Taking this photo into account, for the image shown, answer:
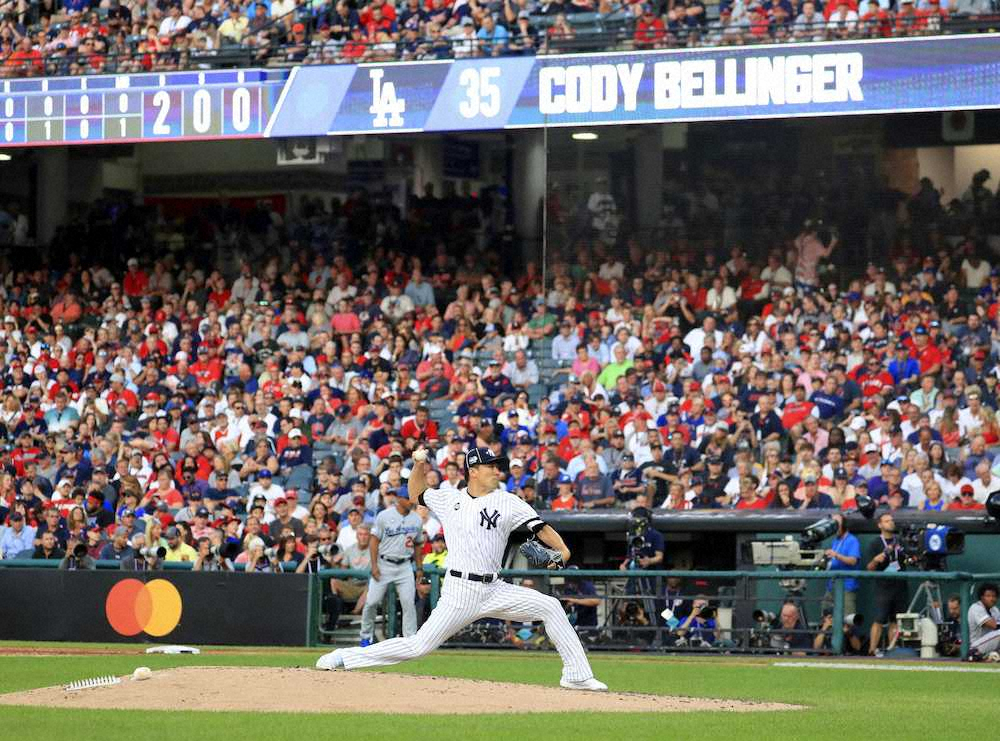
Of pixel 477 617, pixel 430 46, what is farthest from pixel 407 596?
pixel 430 46

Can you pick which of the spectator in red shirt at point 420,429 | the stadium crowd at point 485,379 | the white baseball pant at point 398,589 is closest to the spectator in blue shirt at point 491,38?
the stadium crowd at point 485,379

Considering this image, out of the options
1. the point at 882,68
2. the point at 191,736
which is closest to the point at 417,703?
the point at 191,736

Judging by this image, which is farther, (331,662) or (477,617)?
(331,662)

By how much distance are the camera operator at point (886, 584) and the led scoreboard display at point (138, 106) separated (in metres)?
10.8

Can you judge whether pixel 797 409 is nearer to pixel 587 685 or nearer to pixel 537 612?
pixel 587 685

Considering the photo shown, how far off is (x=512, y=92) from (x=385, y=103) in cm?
184

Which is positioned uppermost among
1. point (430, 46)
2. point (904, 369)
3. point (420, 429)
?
point (430, 46)

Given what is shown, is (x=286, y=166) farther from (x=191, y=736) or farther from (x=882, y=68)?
(x=191, y=736)

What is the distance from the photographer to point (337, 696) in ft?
35.2

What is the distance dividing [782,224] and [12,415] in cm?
1112

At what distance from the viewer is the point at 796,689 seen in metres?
12.9

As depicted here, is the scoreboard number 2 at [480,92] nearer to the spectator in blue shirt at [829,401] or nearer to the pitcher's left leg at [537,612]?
the spectator in blue shirt at [829,401]

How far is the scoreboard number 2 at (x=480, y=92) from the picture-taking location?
2270 cm

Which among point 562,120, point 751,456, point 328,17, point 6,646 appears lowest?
point 6,646
